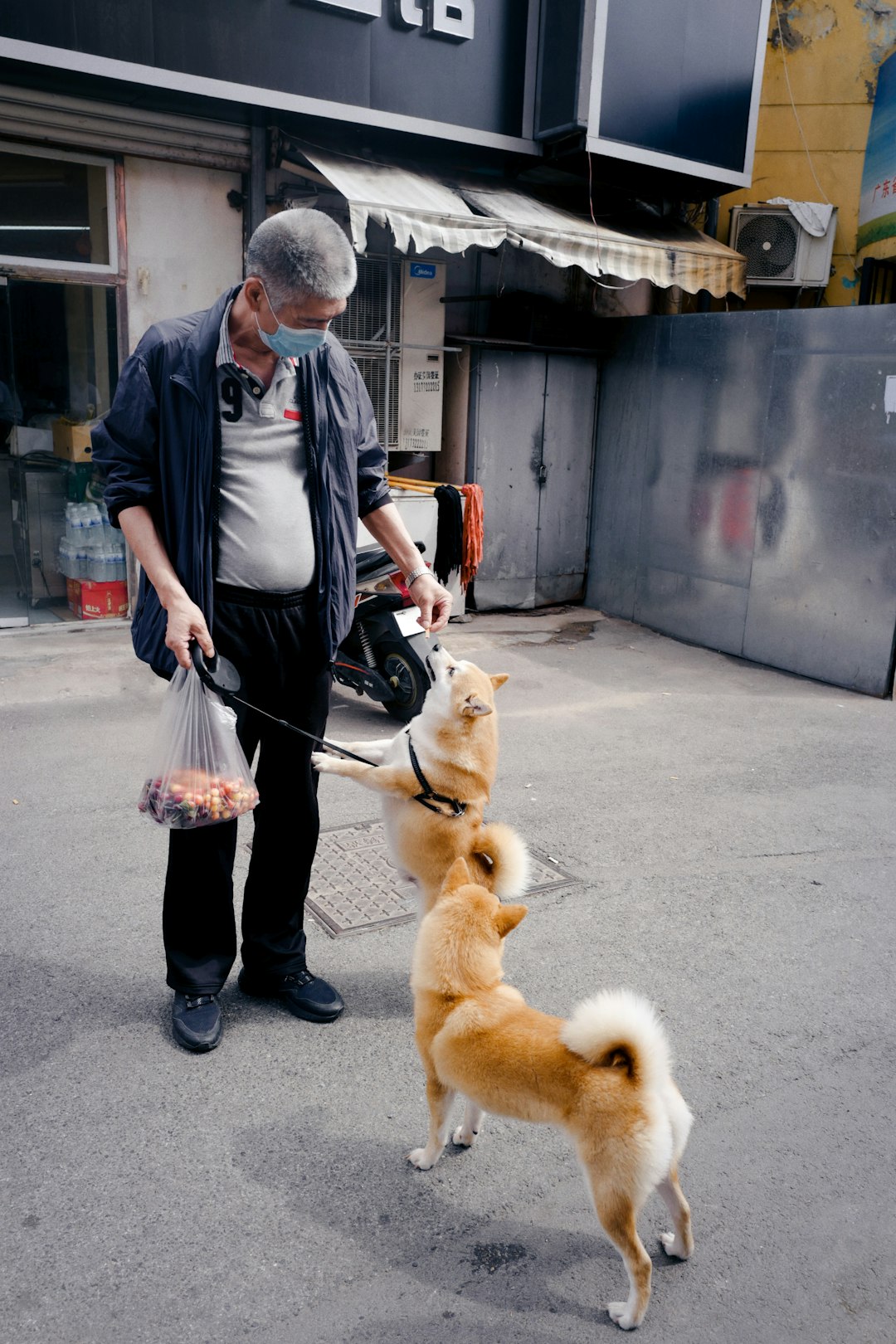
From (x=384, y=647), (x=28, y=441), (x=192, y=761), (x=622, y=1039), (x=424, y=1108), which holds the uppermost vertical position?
(x=28, y=441)

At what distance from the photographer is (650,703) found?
689cm

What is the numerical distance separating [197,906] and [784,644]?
613 centimetres

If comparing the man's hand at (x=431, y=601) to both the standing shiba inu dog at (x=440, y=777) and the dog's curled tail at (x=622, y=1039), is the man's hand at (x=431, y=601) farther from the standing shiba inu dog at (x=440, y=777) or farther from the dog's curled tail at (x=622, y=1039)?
the dog's curled tail at (x=622, y=1039)

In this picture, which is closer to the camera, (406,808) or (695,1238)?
(695,1238)

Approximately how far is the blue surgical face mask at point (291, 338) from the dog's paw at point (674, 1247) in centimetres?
233

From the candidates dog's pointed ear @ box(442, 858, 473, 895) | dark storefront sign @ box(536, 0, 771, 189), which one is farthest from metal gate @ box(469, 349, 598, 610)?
dog's pointed ear @ box(442, 858, 473, 895)

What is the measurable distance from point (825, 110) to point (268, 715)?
10498 mm

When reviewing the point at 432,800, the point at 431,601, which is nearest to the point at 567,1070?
the point at 432,800

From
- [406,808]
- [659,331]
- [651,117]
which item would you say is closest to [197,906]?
[406,808]

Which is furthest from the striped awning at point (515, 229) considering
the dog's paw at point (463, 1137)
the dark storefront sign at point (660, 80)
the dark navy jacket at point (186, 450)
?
the dog's paw at point (463, 1137)

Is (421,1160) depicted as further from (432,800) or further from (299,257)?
(299,257)

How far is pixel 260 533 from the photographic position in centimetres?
278

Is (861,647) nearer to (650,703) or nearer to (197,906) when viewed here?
(650,703)

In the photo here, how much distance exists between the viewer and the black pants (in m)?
2.85
